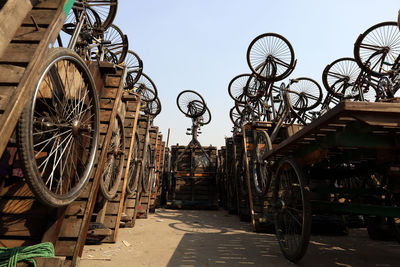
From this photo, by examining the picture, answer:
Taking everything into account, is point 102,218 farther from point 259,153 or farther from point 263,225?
point 259,153

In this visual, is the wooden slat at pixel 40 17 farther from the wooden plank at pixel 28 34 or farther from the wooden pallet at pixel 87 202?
the wooden pallet at pixel 87 202

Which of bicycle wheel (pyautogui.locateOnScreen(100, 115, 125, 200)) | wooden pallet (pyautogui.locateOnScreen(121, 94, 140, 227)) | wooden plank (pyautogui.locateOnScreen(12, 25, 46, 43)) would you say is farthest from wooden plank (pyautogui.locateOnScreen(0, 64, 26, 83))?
wooden pallet (pyautogui.locateOnScreen(121, 94, 140, 227))

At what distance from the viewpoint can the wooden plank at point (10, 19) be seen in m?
1.83

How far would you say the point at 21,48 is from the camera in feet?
6.25

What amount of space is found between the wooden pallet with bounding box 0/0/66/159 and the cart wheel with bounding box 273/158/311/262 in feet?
10.1

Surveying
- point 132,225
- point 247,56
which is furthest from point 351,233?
point 247,56

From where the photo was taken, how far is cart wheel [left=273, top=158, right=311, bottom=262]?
2.86m

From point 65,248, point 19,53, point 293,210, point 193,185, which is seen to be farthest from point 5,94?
point 193,185

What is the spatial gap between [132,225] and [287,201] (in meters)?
4.06

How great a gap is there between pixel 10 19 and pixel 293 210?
4.23m

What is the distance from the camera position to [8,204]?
2.51 m

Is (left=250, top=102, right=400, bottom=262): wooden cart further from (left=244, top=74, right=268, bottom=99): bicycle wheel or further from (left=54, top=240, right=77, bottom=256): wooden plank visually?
(left=244, top=74, right=268, bottom=99): bicycle wheel

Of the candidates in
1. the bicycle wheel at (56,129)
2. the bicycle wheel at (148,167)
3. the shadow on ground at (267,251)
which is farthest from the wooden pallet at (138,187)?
the bicycle wheel at (56,129)

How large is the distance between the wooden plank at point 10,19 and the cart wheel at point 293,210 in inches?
136
